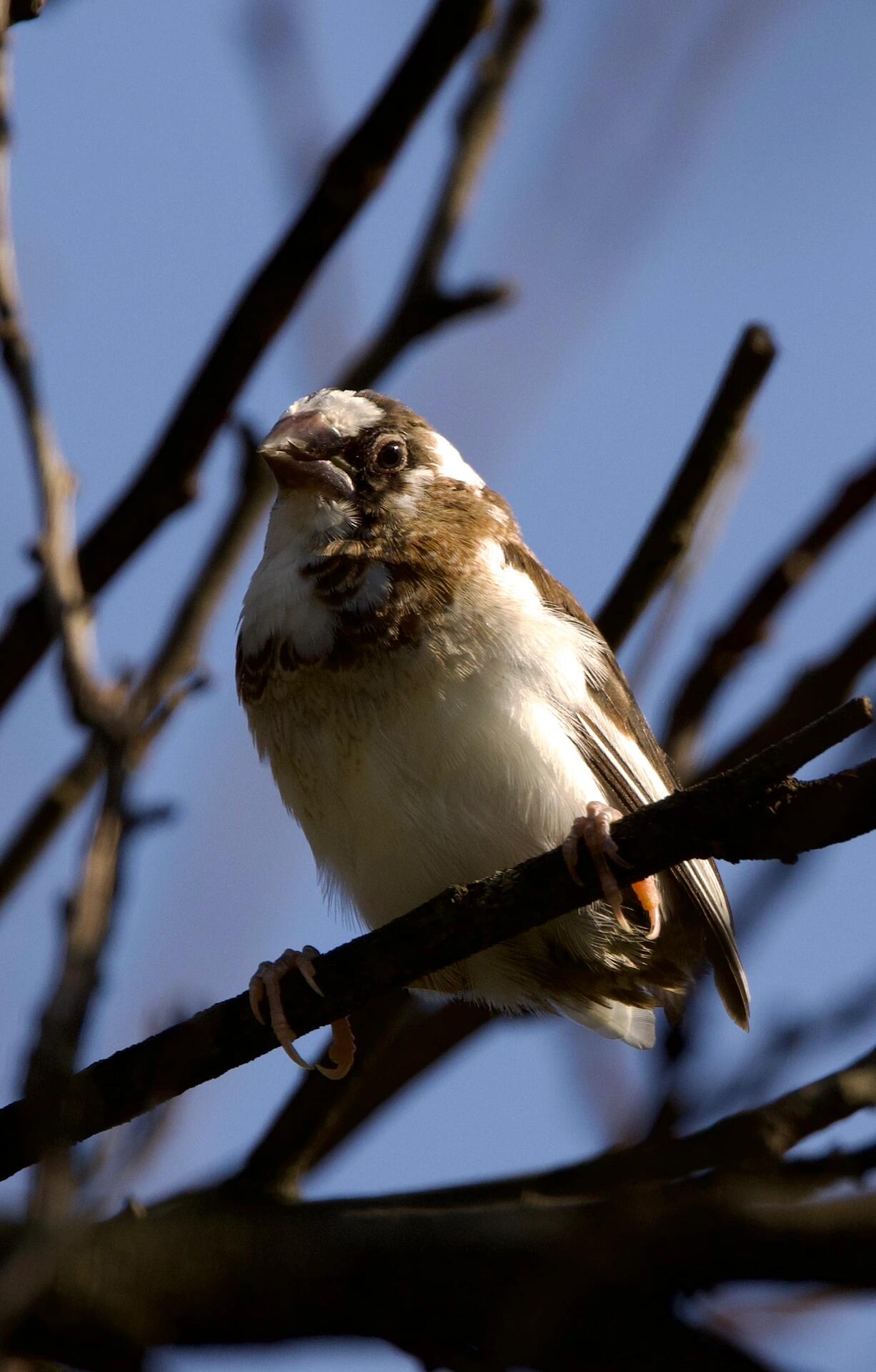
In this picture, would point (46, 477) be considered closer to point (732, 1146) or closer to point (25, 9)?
point (25, 9)

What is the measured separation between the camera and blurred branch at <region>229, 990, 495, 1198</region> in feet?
17.3

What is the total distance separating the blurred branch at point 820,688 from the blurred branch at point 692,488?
2.20ft

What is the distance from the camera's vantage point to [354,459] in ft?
19.8

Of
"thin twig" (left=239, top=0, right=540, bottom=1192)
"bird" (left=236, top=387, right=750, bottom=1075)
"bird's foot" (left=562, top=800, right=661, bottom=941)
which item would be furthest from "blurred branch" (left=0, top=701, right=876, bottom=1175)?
"thin twig" (left=239, top=0, right=540, bottom=1192)

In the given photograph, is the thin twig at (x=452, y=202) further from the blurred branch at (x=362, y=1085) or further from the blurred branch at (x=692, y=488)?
the blurred branch at (x=362, y=1085)

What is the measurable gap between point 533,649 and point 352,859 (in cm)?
93

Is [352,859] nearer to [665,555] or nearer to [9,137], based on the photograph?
[665,555]

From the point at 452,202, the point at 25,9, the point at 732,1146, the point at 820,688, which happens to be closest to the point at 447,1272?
the point at 732,1146

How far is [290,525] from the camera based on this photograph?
Result: 19.4 feet

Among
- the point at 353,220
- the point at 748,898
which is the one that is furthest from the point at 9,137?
the point at 748,898

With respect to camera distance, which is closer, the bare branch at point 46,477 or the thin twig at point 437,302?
the bare branch at point 46,477

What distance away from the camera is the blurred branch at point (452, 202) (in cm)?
586

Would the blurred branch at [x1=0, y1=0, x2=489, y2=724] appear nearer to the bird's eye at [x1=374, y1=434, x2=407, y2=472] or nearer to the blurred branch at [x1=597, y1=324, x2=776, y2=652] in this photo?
the bird's eye at [x1=374, y1=434, x2=407, y2=472]

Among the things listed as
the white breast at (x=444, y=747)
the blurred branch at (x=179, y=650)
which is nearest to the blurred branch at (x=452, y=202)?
the blurred branch at (x=179, y=650)
